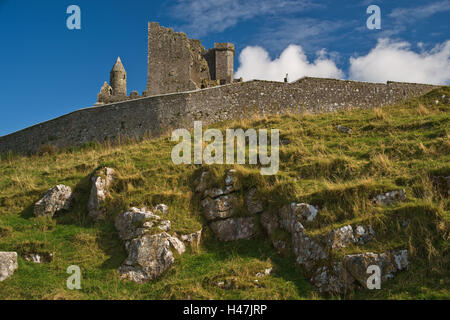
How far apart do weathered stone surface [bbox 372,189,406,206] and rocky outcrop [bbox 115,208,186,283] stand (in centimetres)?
478

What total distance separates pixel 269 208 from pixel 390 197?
2.88 m

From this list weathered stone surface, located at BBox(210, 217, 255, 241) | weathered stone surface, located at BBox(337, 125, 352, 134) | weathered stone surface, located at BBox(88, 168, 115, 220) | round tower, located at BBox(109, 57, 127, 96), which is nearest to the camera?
weathered stone surface, located at BBox(210, 217, 255, 241)

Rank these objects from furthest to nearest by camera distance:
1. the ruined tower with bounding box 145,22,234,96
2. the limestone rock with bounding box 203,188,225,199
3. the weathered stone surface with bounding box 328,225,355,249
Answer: the ruined tower with bounding box 145,22,234,96
the limestone rock with bounding box 203,188,225,199
the weathered stone surface with bounding box 328,225,355,249

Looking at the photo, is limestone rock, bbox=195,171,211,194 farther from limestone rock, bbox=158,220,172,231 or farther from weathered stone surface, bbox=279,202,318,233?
weathered stone surface, bbox=279,202,318,233

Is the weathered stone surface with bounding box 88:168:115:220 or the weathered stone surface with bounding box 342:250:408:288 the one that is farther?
the weathered stone surface with bounding box 88:168:115:220

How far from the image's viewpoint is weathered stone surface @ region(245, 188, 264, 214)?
993cm

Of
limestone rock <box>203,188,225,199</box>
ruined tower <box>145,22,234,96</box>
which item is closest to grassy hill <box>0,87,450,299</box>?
limestone rock <box>203,188,225,199</box>

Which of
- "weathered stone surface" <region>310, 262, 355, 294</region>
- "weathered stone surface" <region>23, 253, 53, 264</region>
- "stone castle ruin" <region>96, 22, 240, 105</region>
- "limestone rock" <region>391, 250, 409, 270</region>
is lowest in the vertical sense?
"weathered stone surface" <region>310, 262, 355, 294</region>

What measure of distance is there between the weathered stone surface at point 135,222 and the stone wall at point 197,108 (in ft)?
30.6

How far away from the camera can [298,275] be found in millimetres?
7957

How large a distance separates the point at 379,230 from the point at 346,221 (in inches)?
27.4

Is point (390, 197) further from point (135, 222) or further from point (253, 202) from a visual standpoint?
point (135, 222)

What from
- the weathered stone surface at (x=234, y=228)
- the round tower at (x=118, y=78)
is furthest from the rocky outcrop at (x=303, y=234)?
the round tower at (x=118, y=78)

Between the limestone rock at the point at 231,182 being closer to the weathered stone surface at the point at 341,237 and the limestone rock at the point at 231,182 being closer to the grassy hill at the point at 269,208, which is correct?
the grassy hill at the point at 269,208
